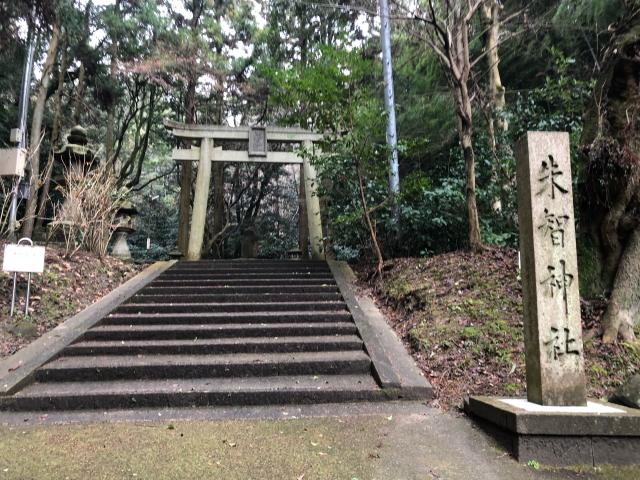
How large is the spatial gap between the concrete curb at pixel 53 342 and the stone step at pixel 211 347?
0.21 meters

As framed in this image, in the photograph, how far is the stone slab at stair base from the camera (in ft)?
8.61

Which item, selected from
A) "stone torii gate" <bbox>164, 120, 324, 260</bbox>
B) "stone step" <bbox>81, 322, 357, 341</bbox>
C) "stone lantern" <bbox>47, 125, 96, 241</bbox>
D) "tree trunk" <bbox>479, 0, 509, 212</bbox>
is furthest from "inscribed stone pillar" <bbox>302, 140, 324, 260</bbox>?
"stone step" <bbox>81, 322, 357, 341</bbox>

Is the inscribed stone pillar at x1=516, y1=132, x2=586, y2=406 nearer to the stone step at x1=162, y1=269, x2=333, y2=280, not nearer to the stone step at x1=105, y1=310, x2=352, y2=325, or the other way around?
the stone step at x1=105, y1=310, x2=352, y2=325

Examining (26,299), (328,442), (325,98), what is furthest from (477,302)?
(26,299)

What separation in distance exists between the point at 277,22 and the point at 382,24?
18.3ft

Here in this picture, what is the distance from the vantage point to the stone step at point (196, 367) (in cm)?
411

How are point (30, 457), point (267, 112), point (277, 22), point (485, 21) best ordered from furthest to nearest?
point (267, 112)
point (277, 22)
point (485, 21)
point (30, 457)

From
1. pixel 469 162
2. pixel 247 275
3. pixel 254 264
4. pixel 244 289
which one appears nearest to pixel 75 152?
pixel 254 264

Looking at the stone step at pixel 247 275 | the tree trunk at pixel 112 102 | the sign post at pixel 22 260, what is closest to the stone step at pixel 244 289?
the stone step at pixel 247 275

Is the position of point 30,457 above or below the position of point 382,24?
below

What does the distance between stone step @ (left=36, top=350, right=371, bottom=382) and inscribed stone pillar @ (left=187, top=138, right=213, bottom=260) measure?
610cm

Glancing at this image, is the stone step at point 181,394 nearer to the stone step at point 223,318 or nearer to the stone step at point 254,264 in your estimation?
the stone step at point 223,318

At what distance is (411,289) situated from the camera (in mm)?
6043

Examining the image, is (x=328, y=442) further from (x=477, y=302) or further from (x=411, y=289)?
(x=411, y=289)
